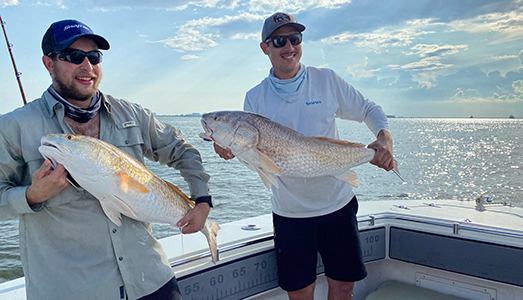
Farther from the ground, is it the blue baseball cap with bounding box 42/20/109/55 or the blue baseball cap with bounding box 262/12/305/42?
the blue baseball cap with bounding box 262/12/305/42

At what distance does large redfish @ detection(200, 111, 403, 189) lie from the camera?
2703 millimetres

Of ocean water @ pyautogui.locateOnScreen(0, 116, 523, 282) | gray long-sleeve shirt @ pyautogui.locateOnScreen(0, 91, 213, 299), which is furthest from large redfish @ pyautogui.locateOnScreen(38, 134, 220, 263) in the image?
ocean water @ pyautogui.locateOnScreen(0, 116, 523, 282)

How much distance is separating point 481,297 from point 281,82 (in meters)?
3.10

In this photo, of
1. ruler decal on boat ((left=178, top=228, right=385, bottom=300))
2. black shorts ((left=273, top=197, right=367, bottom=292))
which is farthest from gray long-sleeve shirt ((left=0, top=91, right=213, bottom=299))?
black shorts ((left=273, top=197, right=367, bottom=292))

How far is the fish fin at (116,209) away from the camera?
211 cm

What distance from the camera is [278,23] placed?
10.2ft

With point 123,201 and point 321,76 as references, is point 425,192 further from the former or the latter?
point 123,201

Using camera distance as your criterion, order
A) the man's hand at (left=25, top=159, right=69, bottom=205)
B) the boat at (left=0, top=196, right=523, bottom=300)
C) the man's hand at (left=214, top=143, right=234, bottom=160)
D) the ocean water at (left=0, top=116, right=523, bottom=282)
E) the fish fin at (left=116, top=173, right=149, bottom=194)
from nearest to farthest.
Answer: the man's hand at (left=25, top=159, right=69, bottom=205) < the fish fin at (left=116, top=173, right=149, bottom=194) < the man's hand at (left=214, top=143, right=234, bottom=160) < the boat at (left=0, top=196, right=523, bottom=300) < the ocean water at (left=0, top=116, right=523, bottom=282)

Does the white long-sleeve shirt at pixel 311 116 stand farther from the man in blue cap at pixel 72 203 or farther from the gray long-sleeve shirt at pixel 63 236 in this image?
the gray long-sleeve shirt at pixel 63 236

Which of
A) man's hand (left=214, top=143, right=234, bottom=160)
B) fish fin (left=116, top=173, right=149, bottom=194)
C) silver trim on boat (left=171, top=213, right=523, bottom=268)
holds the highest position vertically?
man's hand (left=214, top=143, right=234, bottom=160)

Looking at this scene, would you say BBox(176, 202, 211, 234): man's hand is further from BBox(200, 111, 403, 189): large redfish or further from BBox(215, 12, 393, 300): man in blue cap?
BBox(215, 12, 393, 300): man in blue cap

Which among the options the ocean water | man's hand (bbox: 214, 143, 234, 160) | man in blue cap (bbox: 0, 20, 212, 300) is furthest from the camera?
the ocean water

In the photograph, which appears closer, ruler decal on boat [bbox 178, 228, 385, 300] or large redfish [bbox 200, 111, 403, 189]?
large redfish [bbox 200, 111, 403, 189]

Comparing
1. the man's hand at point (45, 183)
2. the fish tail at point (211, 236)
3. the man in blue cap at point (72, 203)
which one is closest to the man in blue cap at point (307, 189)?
the fish tail at point (211, 236)
